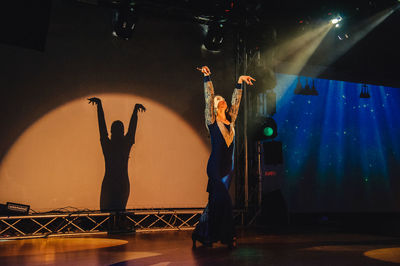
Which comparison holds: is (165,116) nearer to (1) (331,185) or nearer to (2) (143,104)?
(2) (143,104)

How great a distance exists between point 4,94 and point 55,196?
175 cm

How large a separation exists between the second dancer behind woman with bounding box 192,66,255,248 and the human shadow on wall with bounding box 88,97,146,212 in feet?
7.63

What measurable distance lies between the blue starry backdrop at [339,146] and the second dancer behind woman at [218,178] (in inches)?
161

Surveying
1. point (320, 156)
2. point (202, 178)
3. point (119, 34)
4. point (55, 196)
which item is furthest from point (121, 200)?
point (320, 156)

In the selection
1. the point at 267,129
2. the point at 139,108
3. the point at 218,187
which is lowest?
the point at 218,187

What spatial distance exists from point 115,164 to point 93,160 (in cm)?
37

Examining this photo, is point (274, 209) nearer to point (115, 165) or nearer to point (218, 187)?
point (115, 165)

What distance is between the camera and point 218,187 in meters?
3.92

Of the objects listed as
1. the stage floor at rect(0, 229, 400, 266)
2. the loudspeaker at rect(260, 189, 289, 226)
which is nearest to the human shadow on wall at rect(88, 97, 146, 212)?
the stage floor at rect(0, 229, 400, 266)

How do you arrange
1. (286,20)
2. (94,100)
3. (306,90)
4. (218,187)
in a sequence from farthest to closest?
(306,90) → (286,20) → (94,100) → (218,187)

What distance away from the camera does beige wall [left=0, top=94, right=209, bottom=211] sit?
18.1ft

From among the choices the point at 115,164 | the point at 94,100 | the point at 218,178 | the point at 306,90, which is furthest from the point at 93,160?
the point at 306,90

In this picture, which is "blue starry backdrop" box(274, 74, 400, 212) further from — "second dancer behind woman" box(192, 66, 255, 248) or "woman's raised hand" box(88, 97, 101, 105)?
"second dancer behind woman" box(192, 66, 255, 248)

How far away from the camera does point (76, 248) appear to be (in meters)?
4.11
